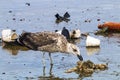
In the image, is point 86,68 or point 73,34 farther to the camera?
point 73,34

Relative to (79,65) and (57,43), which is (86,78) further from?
(57,43)

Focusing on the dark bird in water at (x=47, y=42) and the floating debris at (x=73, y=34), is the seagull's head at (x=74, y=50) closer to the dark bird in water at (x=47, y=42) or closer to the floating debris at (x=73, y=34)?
the dark bird in water at (x=47, y=42)

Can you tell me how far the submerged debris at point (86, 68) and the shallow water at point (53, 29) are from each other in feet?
0.51

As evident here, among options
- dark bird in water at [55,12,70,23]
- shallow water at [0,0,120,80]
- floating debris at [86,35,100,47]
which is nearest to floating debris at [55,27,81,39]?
shallow water at [0,0,120,80]

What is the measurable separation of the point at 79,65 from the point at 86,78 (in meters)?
0.51

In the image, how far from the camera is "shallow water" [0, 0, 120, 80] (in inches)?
449

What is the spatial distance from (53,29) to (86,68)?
4568 mm

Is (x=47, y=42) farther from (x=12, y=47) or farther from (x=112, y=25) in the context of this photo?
(x=112, y=25)

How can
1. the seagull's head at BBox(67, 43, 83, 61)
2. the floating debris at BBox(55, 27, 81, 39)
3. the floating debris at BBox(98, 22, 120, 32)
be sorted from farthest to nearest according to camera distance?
the floating debris at BBox(98, 22, 120, 32) → the floating debris at BBox(55, 27, 81, 39) → the seagull's head at BBox(67, 43, 83, 61)

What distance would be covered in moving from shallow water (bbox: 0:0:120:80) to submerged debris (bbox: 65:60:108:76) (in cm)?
16

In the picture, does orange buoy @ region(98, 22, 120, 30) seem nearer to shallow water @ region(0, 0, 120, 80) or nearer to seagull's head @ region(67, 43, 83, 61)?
shallow water @ region(0, 0, 120, 80)

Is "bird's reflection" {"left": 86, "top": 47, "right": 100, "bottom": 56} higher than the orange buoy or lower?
lower

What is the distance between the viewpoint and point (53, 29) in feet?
52.3

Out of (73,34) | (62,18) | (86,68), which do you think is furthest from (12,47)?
(62,18)
